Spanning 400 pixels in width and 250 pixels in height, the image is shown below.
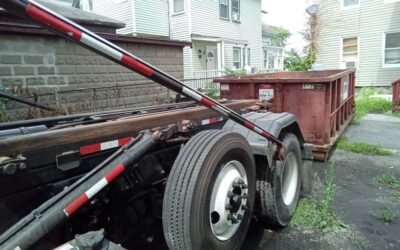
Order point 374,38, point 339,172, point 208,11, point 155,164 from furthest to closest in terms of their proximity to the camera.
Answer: point 208,11 < point 374,38 < point 339,172 < point 155,164

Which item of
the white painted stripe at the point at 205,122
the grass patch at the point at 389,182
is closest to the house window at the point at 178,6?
the grass patch at the point at 389,182

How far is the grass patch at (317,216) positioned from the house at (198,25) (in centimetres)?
1645

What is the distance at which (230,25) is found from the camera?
912 inches

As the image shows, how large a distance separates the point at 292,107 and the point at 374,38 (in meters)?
13.9

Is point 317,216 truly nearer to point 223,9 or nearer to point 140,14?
point 140,14

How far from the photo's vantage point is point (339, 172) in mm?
5125

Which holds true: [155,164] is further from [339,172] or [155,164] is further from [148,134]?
[339,172]

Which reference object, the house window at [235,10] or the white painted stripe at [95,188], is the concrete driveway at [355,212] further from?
the house window at [235,10]

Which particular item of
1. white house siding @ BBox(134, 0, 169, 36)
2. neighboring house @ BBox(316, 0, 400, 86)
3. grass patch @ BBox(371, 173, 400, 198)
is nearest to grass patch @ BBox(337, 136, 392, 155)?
grass patch @ BBox(371, 173, 400, 198)

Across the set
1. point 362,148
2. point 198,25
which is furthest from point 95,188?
point 198,25

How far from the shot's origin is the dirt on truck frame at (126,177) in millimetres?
1512

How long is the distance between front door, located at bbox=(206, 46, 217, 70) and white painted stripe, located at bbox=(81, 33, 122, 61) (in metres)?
20.7

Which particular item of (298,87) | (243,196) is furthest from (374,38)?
(243,196)

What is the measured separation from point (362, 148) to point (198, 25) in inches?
627
